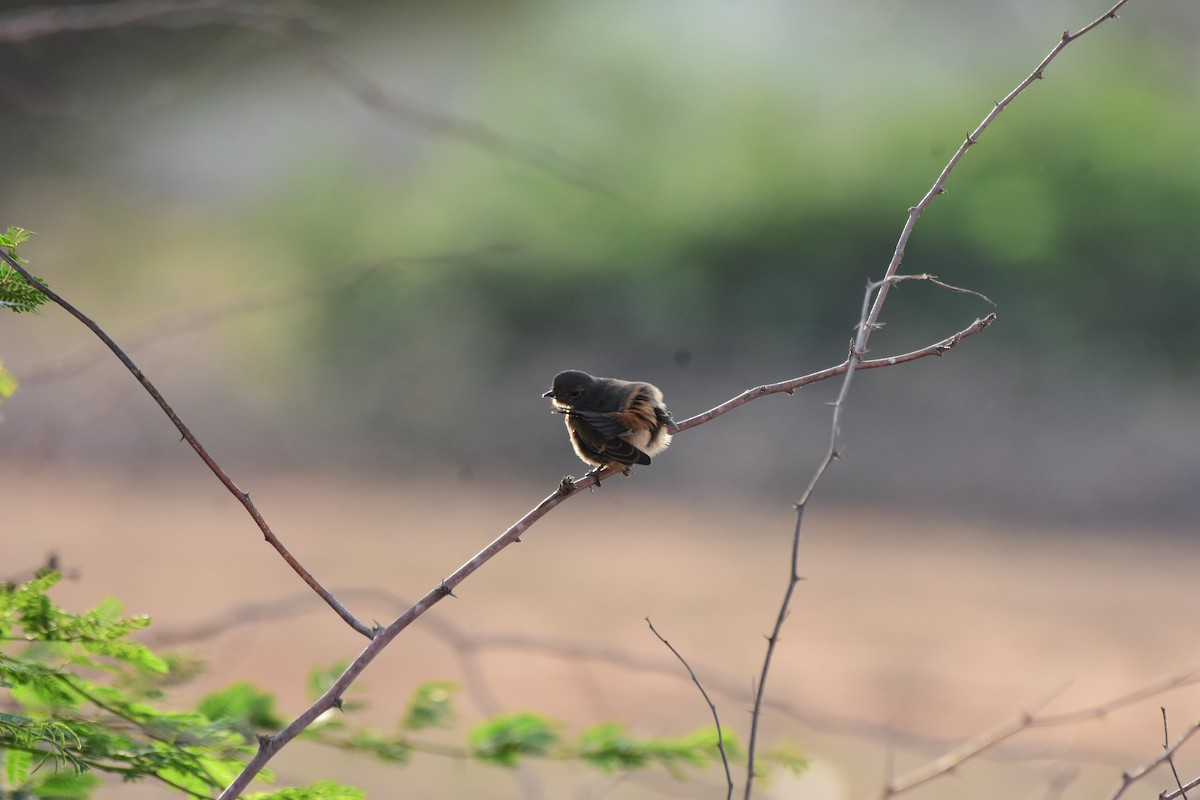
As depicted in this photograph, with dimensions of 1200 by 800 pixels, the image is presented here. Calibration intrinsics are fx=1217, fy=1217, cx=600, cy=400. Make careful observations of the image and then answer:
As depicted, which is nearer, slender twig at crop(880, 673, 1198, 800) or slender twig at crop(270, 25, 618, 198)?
slender twig at crop(880, 673, 1198, 800)

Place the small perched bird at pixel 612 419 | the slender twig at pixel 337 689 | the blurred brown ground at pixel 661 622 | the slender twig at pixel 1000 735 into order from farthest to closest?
1. the blurred brown ground at pixel 661 622
2. the small perched bird at pixel 612 419
3. the slender twig at pixel 1000 735
4. the slender twig at pixel 337 689

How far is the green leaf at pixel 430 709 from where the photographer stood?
102 inches

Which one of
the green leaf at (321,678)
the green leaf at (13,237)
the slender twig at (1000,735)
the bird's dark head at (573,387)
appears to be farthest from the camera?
the bird's dark head at (573,387)

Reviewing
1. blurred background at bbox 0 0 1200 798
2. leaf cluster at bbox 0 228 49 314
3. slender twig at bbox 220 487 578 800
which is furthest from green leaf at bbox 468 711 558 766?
blurred background at bbox 0 0 1200 798

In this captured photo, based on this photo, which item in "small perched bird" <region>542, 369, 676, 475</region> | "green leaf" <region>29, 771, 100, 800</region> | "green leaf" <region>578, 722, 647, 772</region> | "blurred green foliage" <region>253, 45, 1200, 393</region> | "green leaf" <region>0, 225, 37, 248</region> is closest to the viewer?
"green leaf" <region>0, 225, 37, 248</region>

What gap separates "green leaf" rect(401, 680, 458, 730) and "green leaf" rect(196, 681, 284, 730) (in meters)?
0.27

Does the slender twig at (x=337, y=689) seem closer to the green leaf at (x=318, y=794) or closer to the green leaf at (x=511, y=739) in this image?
the green leaf at (x=318, y=794)

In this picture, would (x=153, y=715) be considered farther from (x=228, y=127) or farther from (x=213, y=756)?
(x=228, y=127)

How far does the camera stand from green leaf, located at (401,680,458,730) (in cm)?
259

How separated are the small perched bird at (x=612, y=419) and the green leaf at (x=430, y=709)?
1.97 feet

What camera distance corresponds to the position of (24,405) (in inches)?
436

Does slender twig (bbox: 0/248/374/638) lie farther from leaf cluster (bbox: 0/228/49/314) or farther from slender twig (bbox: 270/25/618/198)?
slender twig (bbox: 270/25/618/198)

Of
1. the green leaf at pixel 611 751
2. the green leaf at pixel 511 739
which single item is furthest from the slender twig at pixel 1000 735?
the green leaf at pixel 511 739

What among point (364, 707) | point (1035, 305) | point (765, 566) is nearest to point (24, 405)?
point (765, 566)
